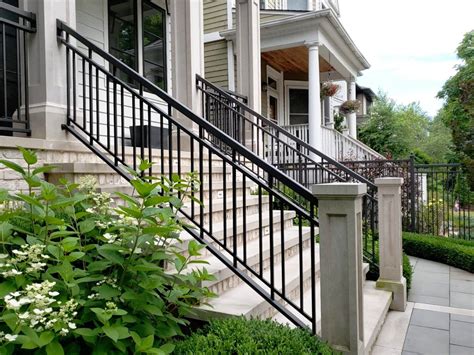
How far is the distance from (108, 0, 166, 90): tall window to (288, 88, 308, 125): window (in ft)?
20.0

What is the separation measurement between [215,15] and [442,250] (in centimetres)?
766

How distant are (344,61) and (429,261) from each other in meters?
6.29

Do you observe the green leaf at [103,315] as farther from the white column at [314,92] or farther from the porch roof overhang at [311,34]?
the porch roof overhang at [311,34]

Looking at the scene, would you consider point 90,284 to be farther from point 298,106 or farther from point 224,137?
point 298,106

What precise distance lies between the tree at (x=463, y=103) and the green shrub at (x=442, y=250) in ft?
6.69

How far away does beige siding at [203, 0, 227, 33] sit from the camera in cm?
951

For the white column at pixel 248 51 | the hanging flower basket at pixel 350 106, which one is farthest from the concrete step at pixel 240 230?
the hanging flower basket at pixel 350 106

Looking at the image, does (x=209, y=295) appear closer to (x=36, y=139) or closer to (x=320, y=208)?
(x=320, y=208)

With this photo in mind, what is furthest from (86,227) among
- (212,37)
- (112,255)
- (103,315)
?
(212,37)

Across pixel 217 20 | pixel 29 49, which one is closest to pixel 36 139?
pixel 29 49

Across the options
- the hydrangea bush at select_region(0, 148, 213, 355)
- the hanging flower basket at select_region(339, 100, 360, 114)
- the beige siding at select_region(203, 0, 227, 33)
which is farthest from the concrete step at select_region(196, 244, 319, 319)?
the hanging flower basket at select_region(339, 100, 360, 114)

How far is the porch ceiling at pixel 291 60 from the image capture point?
9.46 meters

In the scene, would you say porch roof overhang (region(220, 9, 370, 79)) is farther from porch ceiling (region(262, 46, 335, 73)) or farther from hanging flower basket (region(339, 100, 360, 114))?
hanging flower basket (region(339, 100, 360, 114))

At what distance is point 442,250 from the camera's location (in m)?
5.59
